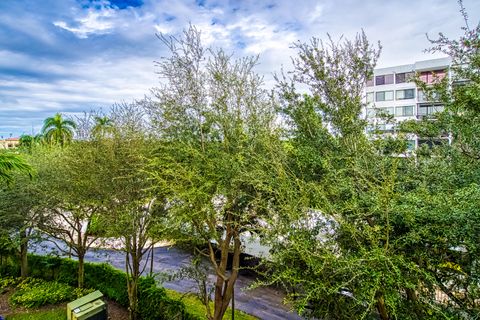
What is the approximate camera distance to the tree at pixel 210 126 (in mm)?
6387

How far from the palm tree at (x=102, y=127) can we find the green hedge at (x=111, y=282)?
434 cm

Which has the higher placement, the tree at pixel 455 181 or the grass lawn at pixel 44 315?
the tree at pixel 455 181

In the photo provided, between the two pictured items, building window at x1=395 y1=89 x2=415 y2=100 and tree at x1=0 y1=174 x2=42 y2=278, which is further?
building window at x1=395 y1=89 x2=415 y2=100

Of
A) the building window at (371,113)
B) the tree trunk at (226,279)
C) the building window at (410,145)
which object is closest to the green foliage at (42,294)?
A: the tree trunk at (226,279)

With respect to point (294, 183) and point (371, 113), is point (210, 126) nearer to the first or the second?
point (294, 183)

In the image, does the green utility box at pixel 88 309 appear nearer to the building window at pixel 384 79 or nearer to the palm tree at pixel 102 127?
the palm tree at pixel 102 127

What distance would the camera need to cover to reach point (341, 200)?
5094 mm

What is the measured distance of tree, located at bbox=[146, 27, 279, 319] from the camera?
639 centimetres

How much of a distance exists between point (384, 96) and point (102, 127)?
3984 cm

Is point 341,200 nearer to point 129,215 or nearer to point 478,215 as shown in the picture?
point 478,215

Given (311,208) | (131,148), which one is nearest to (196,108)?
(131,148)

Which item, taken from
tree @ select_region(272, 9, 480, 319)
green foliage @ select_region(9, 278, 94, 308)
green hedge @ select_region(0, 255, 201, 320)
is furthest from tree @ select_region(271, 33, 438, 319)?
green foliage @ select_region(9, 278, 94, 308)

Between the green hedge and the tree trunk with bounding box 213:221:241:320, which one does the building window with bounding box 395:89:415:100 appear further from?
the green hedge

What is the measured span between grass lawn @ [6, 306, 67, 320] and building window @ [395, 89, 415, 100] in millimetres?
41547
